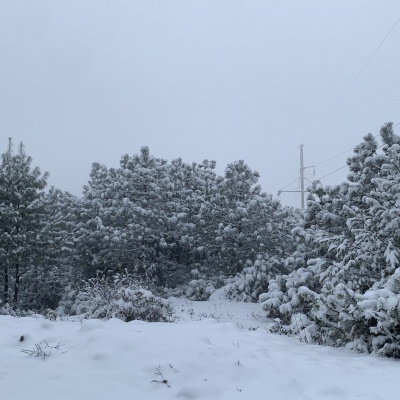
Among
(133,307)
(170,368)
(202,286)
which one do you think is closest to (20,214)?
(202,286)

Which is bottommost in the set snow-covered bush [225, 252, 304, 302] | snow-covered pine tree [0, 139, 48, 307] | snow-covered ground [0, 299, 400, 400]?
snow-covered ground [0, 299, 400, 400]

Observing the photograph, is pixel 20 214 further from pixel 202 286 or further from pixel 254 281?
pixel 254 281

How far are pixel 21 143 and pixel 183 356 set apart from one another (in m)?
18.6

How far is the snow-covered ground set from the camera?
3732 millimetres

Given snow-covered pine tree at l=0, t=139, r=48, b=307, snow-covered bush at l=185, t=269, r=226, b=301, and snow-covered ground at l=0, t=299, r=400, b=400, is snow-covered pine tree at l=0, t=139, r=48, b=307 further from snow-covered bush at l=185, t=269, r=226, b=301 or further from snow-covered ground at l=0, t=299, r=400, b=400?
snow-covered ground at l=0, t=299, r=400, b=400

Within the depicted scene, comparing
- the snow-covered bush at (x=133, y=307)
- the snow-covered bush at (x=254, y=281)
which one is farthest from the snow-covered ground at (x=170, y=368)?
the snow-covered bush at (x=254, y=281)

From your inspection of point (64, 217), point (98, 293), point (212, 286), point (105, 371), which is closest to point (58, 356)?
point (105, 371)

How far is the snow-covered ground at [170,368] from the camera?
3.73 m

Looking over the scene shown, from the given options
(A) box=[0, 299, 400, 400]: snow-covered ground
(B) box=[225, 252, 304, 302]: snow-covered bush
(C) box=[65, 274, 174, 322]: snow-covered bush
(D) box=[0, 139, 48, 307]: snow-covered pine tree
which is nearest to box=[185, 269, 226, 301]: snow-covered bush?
(B) box=[225, 252, 304, 302]: snow-covered bush

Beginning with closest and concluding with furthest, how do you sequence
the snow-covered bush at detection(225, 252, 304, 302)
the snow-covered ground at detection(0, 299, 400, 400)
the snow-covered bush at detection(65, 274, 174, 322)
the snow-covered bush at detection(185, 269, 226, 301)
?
the snow-covered ground at detection(0, 299, 400, 400) < the snow-covered bush at detection(65, 274, 174, 322) < the snow-covered bush at detection(225, 252, 304, 302) < the snow-covered bush at detection(185, 269, 226, 301)

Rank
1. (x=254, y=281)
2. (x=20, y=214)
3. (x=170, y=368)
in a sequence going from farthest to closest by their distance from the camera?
(x=20, y=214), (x=254, y=281), (x=170, y=368)

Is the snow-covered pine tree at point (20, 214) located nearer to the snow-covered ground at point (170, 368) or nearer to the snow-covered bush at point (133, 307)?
the snow-covered bush at point (133, 307)

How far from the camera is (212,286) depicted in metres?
18.6

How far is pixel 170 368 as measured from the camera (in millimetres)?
4164
